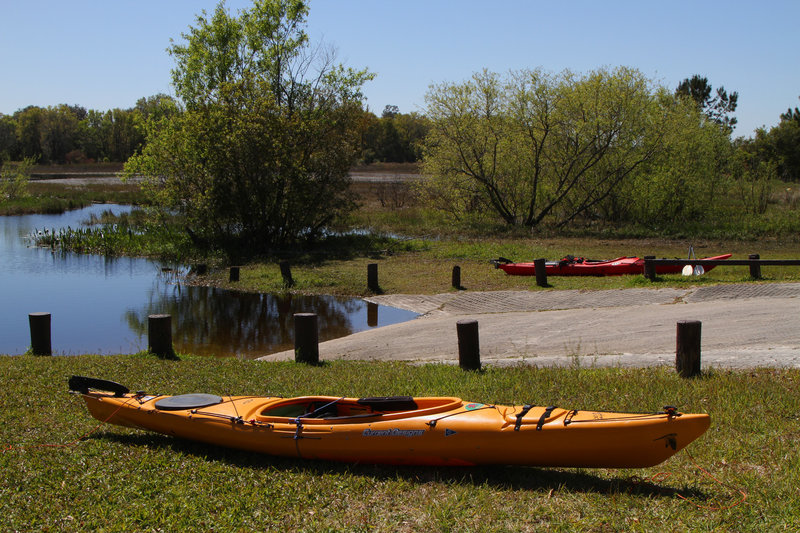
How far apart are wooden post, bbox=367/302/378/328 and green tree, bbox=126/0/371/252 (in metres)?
11.1

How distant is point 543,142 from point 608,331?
2048cm

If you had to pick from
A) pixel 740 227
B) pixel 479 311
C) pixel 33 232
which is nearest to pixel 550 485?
pixel 479 311

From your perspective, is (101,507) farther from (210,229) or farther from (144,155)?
(144,155)

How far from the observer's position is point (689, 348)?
8164mm

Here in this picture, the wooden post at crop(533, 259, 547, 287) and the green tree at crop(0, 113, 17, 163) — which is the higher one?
the green tree at crop(0, 113, 17, 163)

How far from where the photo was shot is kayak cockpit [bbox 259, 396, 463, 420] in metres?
5.91

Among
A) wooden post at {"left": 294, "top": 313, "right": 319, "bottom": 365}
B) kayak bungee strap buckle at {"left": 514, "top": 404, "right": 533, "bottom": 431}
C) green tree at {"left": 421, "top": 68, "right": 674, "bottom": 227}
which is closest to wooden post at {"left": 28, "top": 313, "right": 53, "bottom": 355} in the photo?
wooden post at {"left": 294, "top": 313, "right": 319, "bottom": 365}

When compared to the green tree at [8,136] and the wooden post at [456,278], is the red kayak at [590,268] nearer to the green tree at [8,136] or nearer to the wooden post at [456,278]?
the wooden post at [456,278]

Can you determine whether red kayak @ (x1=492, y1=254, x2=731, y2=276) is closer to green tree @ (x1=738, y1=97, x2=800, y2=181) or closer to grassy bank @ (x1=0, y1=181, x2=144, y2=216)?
grassy bank @ (x1=0, y1=181, x2=144, y2=216)

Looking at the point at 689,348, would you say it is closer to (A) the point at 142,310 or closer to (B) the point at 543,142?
(A) the point at 142,310

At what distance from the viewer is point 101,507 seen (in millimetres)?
5094

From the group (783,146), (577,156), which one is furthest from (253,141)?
(783,146)

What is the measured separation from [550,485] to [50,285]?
19802 mm

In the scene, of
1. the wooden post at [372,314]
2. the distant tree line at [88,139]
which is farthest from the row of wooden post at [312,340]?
the distant tree line at [88,139]
